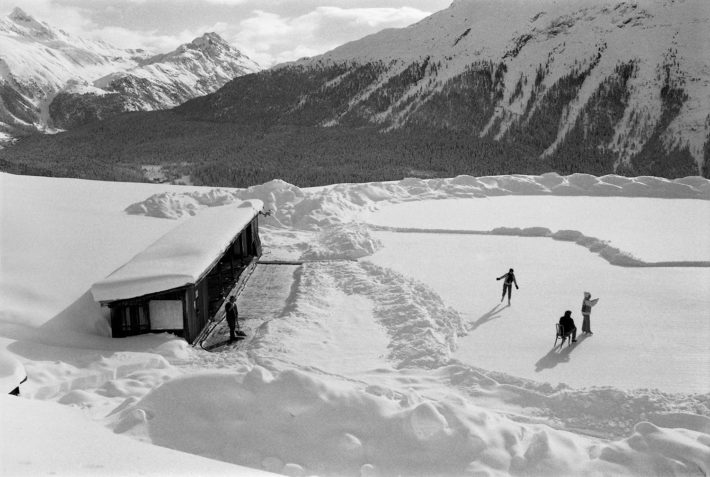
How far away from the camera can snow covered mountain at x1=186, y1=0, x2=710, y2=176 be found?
76312 millimetres

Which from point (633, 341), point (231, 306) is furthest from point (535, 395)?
point (231, 306)

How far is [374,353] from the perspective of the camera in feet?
33.2

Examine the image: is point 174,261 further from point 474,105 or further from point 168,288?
point 474,105

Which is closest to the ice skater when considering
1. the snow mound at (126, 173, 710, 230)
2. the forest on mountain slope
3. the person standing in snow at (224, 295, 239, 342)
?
the person standing in snow at (224, 295, 239, 342)

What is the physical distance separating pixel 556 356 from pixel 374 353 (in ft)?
9.29

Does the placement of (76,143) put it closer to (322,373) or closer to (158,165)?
(158,165)

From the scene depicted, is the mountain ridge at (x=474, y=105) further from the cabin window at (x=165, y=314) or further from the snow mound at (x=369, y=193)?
the cabin window at (x=165, y=314)

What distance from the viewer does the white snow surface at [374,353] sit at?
5.66m

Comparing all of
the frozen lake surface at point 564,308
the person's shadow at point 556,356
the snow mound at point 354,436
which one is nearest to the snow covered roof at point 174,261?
the snow mound at point 354,436

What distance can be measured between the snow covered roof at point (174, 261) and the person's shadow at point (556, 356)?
18.2 feet

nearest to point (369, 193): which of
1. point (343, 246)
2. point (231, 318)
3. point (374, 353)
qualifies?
point (343, 246)

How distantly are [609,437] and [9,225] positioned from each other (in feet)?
43.5

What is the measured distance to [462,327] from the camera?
1108cm

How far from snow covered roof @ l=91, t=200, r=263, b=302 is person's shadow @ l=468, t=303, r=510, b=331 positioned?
15.8ft
